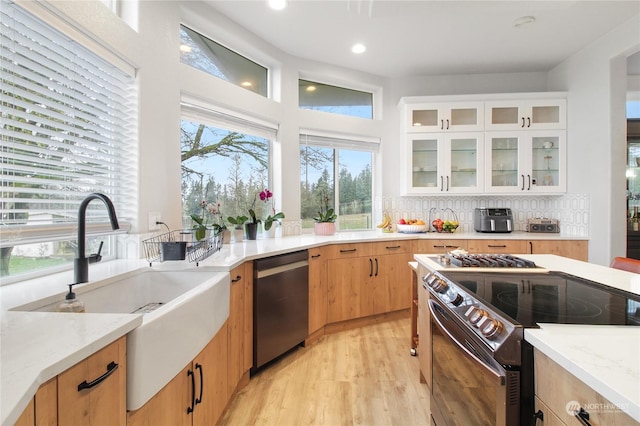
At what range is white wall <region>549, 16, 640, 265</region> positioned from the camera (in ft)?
9.24

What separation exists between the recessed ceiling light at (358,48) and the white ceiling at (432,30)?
0.21 feet

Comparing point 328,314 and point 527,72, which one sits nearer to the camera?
point 328,314

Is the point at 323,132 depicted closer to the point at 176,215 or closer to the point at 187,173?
the point at 187,173

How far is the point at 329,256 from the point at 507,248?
190 cm

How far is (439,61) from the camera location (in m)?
→ 3.44

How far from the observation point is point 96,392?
0.75m

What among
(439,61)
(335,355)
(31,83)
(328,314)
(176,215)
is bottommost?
(335,355)

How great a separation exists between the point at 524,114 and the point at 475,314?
3380 mm

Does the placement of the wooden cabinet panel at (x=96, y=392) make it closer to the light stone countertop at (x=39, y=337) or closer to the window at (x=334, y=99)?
the light stone countertop at (x=39, y=337)

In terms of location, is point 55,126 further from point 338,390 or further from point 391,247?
point 391,247

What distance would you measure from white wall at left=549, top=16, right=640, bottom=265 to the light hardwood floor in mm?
2285

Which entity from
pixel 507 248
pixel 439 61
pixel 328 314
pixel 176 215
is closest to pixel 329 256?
pixel 328 314

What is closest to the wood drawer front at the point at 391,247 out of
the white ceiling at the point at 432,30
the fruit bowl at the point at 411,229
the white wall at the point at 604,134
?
the fruit bowl at the point at 411,229

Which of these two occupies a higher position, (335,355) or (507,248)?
(507,248)
